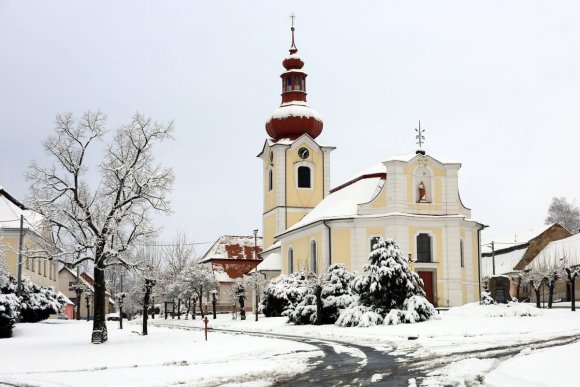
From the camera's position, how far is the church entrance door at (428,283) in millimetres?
45875

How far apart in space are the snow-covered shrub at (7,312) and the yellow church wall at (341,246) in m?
22.1

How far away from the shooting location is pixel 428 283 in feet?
151

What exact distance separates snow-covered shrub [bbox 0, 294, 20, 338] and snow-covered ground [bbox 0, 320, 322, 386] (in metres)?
3.72

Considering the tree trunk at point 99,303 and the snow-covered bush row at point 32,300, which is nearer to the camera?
the tree trunk at point 99,303

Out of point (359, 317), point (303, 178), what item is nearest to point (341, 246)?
point (303, 178)

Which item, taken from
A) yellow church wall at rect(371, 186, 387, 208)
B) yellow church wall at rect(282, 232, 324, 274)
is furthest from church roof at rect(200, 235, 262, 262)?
yellow church wall at rect(371, 186, 387, 208)

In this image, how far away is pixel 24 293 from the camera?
4059 centimetres

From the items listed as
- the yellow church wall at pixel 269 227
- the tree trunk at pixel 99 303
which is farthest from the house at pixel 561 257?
the tree trunk at pixel 99 303

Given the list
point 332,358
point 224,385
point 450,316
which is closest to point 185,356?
point 332,358

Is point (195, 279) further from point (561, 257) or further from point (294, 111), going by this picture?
point (561, 257)

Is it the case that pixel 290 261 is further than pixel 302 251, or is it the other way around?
pixel 290 261

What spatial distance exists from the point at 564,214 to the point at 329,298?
74639 millimetres

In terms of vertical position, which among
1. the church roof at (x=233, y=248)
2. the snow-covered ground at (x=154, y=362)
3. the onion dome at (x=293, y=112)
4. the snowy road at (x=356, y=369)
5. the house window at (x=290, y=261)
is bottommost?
the snow-covered ground at (x=154, y=362)

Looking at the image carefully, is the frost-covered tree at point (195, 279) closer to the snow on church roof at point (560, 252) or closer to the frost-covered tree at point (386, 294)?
the snow on church roof at point (560, 252)
